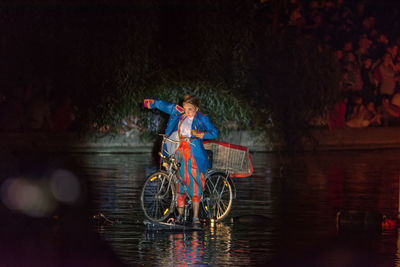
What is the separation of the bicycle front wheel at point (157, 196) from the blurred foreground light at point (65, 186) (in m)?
2.65

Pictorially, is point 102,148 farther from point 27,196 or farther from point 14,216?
point 14,216

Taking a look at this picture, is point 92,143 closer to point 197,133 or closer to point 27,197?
point 27,197

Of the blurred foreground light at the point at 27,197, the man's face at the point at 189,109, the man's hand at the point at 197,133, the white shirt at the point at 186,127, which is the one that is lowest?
the blurred foreground light at the point at 27,197

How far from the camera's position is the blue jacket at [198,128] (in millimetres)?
12648

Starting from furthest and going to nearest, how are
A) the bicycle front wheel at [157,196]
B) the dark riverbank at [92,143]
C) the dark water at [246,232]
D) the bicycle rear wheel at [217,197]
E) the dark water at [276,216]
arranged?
the dark riverbank at [92,143] < the bicycle rear wheel at [217,197] < the bicycle front wheel at [157,196] < the dark water at [276,216] < the dark water at [246,232]

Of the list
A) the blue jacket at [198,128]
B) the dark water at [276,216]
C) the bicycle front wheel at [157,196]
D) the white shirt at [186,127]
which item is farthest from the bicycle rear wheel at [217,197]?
the white shirt at [186,127]

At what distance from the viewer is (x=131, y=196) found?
15719 mm

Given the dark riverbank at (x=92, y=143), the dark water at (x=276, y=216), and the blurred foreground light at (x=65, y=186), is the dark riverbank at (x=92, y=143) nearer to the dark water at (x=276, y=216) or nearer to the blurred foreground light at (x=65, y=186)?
the dark water at (x=276, y=216)

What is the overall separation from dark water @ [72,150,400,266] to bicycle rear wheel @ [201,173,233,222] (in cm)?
17

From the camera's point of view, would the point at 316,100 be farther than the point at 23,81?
No

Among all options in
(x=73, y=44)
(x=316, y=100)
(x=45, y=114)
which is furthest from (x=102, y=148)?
(x=316, y=100)

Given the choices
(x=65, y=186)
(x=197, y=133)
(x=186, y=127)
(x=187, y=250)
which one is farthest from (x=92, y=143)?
(x=187, y=250)

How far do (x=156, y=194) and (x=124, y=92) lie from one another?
8.29 meters

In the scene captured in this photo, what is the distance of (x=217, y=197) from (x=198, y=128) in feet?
3.36
